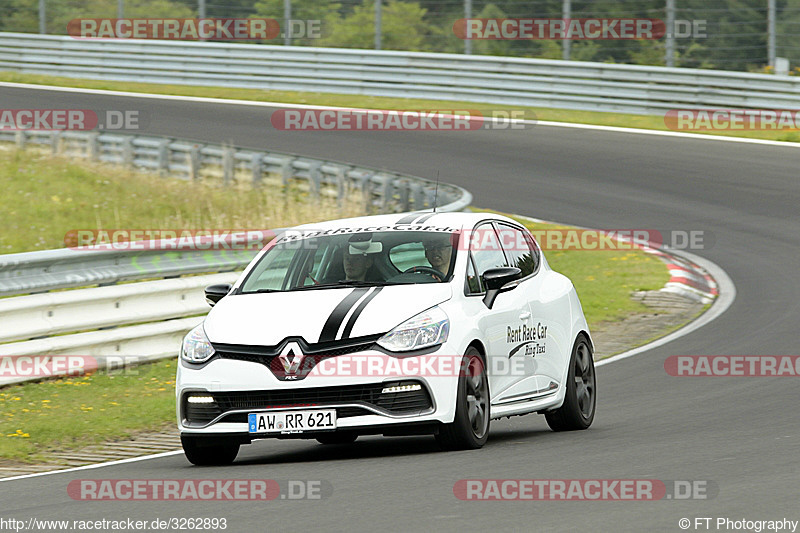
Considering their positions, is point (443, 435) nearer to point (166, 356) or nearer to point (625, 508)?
point (625, 508)

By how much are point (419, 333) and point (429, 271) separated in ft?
2.69

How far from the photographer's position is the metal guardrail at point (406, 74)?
26500 millimetres

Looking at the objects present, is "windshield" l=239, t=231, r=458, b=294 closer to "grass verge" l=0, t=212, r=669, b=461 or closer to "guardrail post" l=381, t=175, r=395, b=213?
"grass verge" l=0, t=212, r=669, b=461

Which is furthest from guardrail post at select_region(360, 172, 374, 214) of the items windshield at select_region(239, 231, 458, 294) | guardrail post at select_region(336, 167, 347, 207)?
windshield at select_region(239, 231, 458, 294)

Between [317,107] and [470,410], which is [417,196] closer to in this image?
[470,410]

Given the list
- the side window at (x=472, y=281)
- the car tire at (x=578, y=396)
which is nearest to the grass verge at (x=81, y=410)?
the side window at (x=472, y=281)

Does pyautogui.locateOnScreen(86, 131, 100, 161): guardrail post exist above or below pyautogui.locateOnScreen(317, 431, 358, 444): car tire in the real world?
above

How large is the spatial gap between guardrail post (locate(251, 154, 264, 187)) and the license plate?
1437 cm

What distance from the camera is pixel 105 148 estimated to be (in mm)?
24328

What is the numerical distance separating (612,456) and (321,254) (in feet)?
8.05

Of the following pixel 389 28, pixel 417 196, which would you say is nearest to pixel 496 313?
pixel 417 196

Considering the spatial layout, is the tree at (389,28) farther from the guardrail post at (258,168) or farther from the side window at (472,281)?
the side window at (472,281)

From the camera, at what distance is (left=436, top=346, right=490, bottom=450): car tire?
8.09 m

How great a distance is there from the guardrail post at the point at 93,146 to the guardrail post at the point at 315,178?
503 centimetres
